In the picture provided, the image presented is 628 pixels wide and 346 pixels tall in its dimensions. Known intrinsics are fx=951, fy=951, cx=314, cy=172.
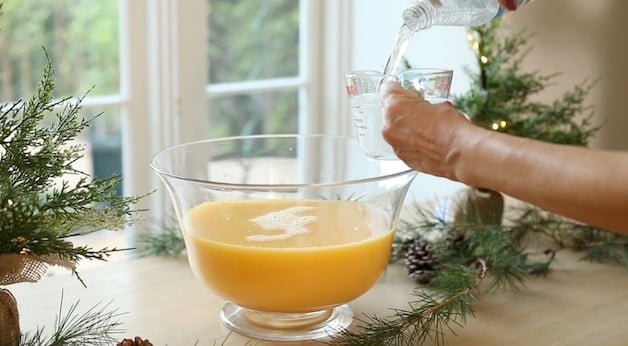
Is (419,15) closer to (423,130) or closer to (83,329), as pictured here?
(423,130)

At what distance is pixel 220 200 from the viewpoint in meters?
1.04

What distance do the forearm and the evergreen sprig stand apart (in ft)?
1.08

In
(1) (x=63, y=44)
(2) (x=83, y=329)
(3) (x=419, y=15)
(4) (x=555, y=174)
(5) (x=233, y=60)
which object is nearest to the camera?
(4) (x=555, y=174)

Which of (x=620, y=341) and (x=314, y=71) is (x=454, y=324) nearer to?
(x=620, y=341)

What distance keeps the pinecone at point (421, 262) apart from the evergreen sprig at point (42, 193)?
0.46 meters

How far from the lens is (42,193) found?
884 millimetres

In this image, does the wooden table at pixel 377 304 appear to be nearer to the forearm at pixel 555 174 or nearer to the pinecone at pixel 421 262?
the pinecone at pixel 421 262

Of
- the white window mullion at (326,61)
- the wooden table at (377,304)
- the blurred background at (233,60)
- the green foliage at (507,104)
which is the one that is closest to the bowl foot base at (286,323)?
the wooden table at (377,304)

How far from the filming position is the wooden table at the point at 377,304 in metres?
1.05

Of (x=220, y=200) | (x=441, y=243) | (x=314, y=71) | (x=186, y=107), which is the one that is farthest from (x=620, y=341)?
(x=314, y=71)

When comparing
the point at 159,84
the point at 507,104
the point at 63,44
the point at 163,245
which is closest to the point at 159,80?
the point at 159,84

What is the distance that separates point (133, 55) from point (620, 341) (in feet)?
3.57

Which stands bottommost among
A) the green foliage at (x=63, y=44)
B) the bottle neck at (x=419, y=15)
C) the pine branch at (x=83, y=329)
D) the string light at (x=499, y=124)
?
the pine branch at (x=83, y=329)

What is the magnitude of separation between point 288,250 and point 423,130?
196 mm
